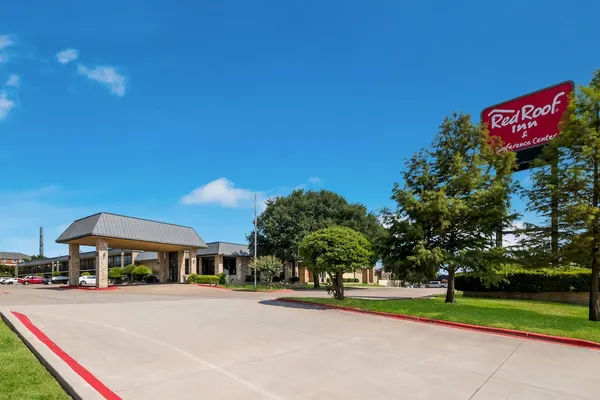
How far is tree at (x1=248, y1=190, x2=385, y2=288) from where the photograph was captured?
36250 millimetres

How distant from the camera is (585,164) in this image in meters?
12.2

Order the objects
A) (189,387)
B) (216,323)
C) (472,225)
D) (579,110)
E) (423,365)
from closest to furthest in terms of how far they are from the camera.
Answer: (189,387) < (423,365) < (216,323) < (579,110) < (472,225)

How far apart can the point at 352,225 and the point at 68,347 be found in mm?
29905

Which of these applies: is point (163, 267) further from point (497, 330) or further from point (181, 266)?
point (497, 330)

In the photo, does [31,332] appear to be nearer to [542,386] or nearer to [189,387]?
[189,387]

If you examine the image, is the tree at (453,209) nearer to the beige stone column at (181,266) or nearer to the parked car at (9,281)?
the beige stone column at (181,266)

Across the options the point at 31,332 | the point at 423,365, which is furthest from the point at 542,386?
the point at 31,332

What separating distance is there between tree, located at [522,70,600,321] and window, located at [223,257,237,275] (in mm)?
39006

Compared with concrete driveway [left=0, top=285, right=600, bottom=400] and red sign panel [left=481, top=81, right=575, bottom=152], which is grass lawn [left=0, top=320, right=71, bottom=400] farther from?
red sign panel [left=481, top=81, right=575, bottom=152]

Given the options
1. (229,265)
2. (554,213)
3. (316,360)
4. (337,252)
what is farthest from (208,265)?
(316,360)

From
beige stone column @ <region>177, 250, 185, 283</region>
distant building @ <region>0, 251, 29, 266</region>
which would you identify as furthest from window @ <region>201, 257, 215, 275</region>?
distant building @ <region>0, 251, 29, 266</region>

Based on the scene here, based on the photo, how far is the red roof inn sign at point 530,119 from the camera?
21156mm

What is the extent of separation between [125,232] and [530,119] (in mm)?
30801

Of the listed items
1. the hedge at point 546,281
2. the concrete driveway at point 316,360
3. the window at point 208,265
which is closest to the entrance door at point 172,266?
the window at point 208,265
